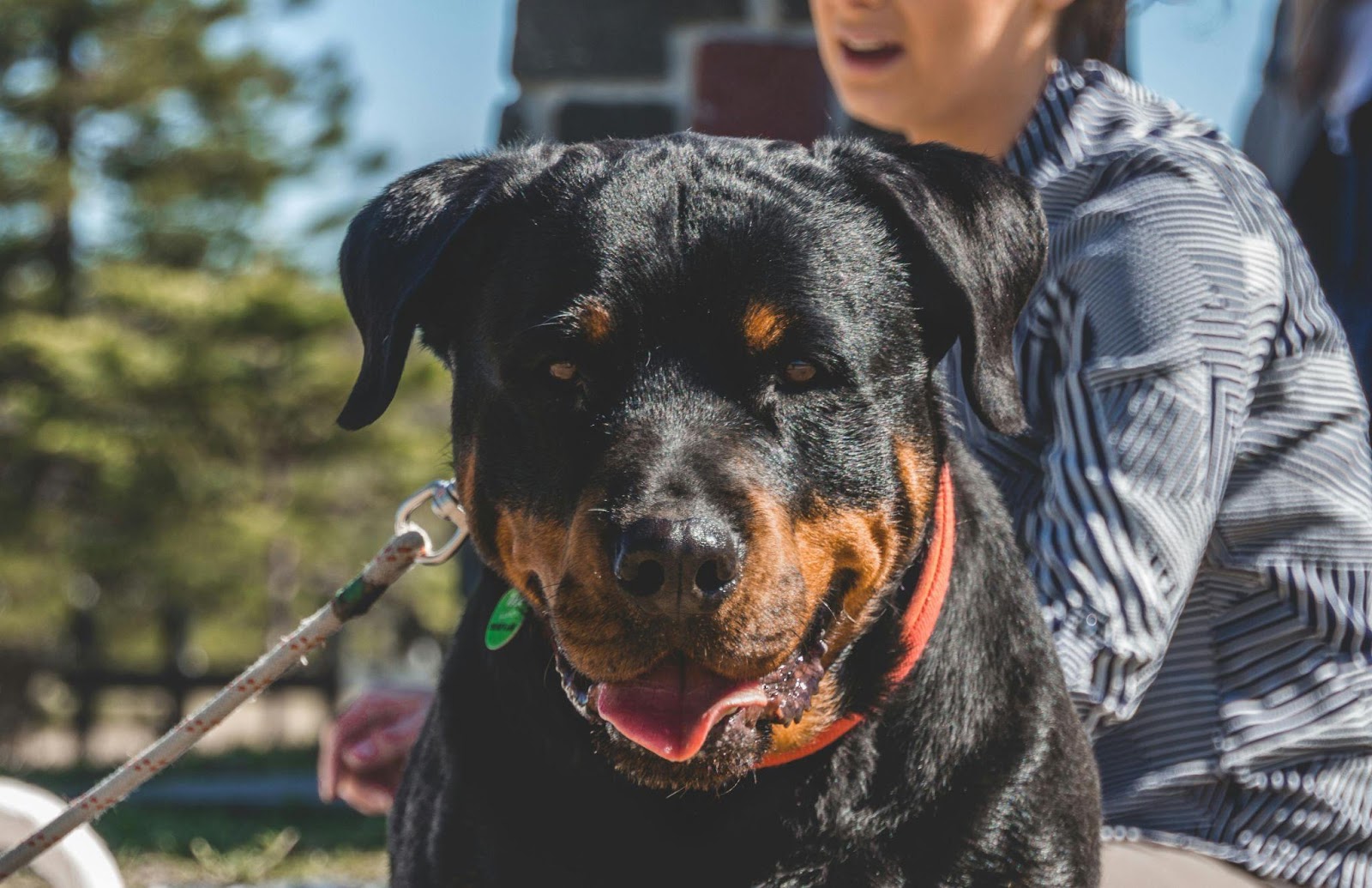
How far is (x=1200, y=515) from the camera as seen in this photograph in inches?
88.1

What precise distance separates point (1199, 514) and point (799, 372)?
0.70m

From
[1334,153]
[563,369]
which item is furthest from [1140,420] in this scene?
[1334,153]

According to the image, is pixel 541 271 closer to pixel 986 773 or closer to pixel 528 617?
pixel 528 617

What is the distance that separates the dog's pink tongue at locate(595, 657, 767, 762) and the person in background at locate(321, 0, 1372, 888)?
582 mm

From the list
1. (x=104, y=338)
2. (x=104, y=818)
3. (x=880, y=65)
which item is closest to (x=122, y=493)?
(x=104, y=338)

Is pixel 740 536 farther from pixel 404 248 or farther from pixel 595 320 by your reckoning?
pixel 404 248

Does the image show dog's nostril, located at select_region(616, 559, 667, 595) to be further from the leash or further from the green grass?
the green grass

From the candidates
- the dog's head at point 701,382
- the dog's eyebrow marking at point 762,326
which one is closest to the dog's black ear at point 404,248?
the dog's head at point 701,382

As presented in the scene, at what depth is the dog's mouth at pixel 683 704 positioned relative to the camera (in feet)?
6.26

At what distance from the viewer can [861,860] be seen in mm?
1951

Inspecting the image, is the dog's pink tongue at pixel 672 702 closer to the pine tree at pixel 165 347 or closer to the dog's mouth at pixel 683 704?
the dog's mouth at pixel 683 704

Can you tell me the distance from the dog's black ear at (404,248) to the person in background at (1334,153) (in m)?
2.62

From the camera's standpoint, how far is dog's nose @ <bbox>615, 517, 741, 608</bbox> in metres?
1.76

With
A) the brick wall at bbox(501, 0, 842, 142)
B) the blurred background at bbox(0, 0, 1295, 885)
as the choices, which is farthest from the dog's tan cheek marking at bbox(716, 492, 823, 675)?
the blurred background at bbox(0, 0, 1295, 885)
